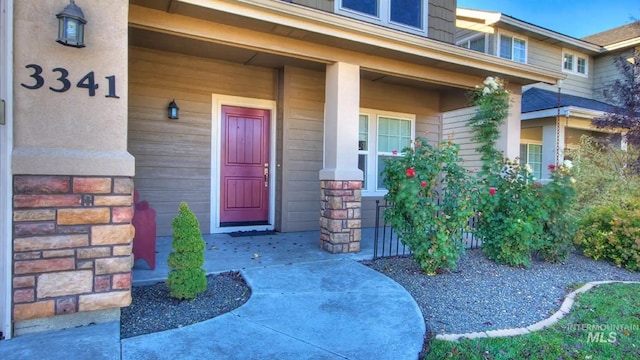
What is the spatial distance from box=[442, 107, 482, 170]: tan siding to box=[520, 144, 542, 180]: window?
13.3ft

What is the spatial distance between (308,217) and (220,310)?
3.56 meters

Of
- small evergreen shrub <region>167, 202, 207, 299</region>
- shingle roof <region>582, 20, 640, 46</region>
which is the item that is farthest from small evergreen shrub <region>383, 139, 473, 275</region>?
shingle roof <region>582, 20, 640, 46</region>

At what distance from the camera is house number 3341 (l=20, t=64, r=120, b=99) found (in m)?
2.53

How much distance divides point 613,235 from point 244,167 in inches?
213

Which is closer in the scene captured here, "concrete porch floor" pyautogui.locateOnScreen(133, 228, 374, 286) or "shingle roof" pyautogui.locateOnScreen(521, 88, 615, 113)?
"concrete porch floor" pyautogui.locateOnScreen(133, 228, 374, 286)

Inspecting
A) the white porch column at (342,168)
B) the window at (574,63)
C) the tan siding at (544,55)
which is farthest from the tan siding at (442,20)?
the window at (574,63)

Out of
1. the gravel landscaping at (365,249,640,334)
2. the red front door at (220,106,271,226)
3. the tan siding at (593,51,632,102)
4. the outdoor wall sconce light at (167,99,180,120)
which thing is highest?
the tan siding at (593,51,632,102)

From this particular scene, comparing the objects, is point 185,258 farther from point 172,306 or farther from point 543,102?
point 543,102

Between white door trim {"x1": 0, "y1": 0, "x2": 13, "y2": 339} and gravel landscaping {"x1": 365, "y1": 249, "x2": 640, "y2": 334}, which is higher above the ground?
white door trim {"x1": 0, "y1": 0, "x2": 13, "y2": 339}

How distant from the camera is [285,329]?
2711mm

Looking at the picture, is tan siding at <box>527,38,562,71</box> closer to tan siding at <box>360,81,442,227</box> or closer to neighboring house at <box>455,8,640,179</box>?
neighboring house at <box>455,8,640,179</box>

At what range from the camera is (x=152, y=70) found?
5.52 meters

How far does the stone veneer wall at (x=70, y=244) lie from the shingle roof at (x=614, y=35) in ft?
52.2

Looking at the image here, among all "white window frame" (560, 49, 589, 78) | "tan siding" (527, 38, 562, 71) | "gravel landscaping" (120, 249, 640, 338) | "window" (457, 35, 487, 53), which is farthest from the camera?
"white window frame" (560, 49, 589, 78)
